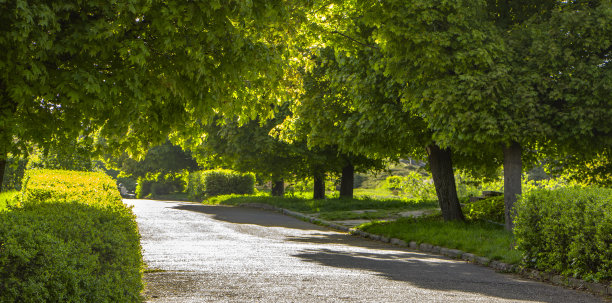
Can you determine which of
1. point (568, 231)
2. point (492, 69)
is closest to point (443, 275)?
point (568, 231)

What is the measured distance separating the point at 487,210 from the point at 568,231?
33.4 ft

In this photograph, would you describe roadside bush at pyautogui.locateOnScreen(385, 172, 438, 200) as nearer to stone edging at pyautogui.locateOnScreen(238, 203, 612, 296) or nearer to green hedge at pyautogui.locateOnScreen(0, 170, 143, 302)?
stone edging at pyautogui.locateOnScreen(238, 203, 612, 296)

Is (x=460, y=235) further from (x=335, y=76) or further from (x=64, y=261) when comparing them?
(x=64, y=261)

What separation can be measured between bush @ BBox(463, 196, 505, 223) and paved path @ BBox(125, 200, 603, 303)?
5.18 metres

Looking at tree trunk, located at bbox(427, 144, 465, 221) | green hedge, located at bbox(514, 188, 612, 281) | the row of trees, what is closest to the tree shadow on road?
green hedge, located at bbox(514, 188, 612, 281)

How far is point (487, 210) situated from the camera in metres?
18.4

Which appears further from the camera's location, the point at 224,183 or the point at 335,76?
the point at 224,183

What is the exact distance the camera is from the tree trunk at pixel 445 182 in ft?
55.6

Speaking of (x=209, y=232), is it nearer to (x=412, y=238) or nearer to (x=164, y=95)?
(x=412, y=238)

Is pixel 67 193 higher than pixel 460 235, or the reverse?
pixel 67 193

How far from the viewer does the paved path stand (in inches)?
274

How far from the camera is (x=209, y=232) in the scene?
50.4 feet

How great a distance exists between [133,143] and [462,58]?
7.48 metres

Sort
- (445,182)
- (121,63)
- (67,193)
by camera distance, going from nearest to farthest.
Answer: (121,63), (67,193), (445,182)
